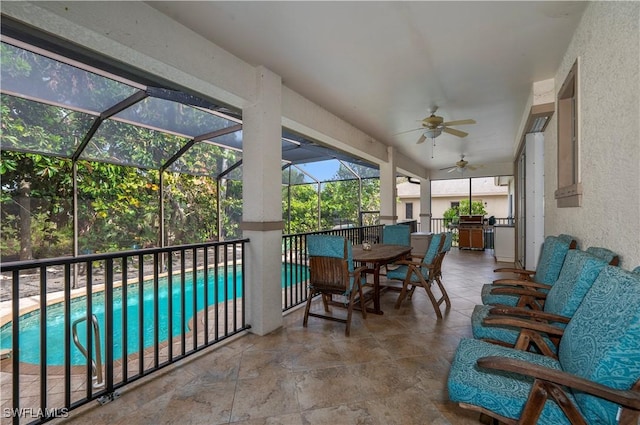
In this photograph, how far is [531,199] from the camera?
4.11m

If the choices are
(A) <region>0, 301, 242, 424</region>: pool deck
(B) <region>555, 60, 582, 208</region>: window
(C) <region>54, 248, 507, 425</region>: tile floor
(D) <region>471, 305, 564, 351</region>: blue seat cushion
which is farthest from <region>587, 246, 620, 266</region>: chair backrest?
(A) <region>0, 301, 242, 424</region>: pool deck

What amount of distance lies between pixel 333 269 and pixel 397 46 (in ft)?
7.05

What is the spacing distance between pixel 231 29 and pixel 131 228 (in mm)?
4996

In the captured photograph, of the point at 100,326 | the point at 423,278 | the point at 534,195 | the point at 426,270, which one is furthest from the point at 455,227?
the point at 100,326

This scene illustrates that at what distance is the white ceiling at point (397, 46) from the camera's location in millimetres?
2012

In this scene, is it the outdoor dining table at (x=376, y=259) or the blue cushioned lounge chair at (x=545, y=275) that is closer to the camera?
the blue cushioned lounge chair at (x=545, y=275)

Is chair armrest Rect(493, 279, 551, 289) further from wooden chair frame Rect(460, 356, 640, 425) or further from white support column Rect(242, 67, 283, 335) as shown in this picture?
white support column Rect(242, 67, 283, 335)

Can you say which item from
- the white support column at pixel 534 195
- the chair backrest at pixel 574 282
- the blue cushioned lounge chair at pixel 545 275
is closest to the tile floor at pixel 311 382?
the blue cushioned lounge chair at pixel 545 275

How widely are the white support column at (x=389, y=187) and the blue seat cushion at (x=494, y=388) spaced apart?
4.86 m

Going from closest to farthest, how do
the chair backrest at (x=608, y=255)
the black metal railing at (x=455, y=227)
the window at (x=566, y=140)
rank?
the chair backrest at (x=608, y=255), the window at (x=566, y=140), the black metal railing at (x=455, y=227)

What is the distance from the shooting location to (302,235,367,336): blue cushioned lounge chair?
2.83m

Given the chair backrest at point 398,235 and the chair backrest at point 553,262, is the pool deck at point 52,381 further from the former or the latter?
the chair backrest at point 398,235

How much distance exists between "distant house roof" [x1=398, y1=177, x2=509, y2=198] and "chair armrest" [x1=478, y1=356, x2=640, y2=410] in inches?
528

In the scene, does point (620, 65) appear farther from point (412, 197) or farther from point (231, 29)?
point (412, 197)
